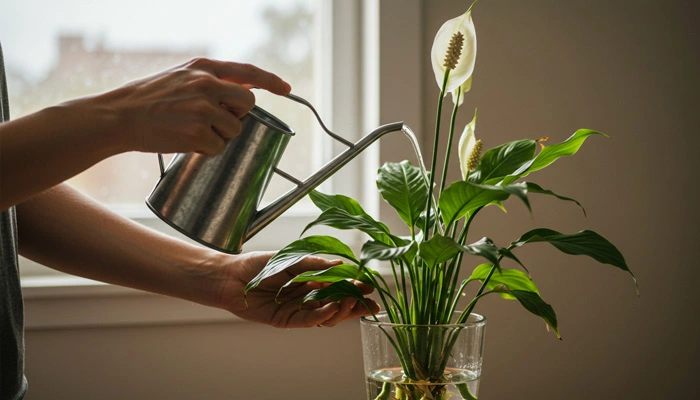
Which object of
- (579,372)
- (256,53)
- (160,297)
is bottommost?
(579,372)

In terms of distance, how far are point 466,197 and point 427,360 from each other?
18 centimetres

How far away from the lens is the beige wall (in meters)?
1.26

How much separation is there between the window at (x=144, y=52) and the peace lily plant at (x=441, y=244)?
0.62 metres

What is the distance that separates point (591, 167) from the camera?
1347 mm

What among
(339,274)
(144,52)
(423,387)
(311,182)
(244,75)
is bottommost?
(423,387)

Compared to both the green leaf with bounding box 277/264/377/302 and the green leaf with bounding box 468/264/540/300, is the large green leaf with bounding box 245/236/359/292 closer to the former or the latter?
the green leaf with bounding box 277/264/377/302

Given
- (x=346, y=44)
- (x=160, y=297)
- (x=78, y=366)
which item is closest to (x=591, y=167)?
(x=346, y=44)

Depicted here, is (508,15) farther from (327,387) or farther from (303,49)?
(327,387)

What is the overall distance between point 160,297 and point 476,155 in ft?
2.20

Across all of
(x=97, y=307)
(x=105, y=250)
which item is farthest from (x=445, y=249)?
(x=97, y=307)

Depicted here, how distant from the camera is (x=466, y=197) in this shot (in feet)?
2.22

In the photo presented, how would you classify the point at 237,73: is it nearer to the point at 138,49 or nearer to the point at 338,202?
the point at 338,202

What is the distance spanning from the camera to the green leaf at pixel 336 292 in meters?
0.76

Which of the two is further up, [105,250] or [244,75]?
[244,75]
